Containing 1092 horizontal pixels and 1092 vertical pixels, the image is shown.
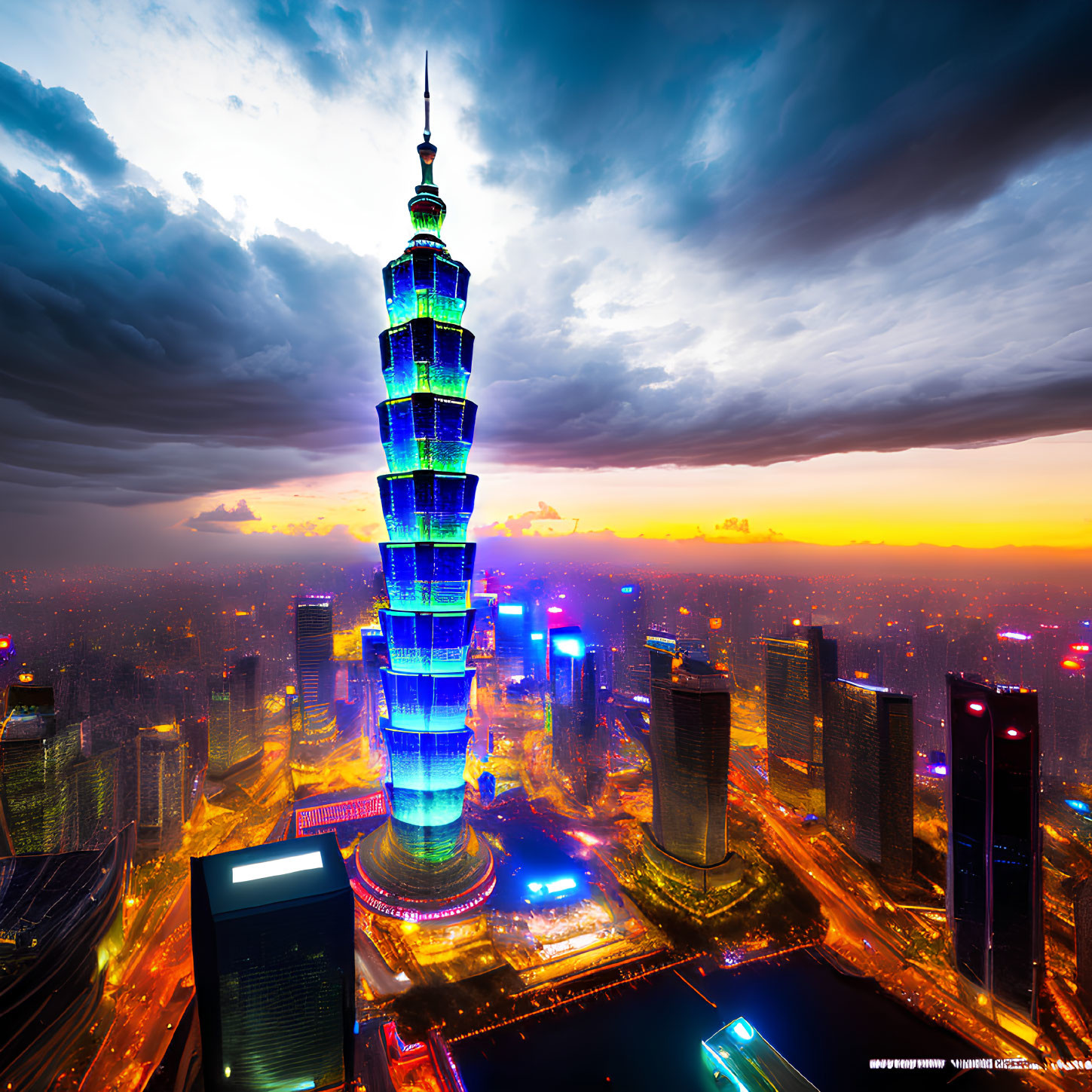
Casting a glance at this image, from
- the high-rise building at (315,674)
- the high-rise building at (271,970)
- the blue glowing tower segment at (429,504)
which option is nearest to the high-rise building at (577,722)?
the blue glowing tower segment at (429,504)

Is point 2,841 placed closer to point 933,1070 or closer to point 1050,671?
point 933,1070

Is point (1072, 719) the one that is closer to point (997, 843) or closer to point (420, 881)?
point (997, 843)

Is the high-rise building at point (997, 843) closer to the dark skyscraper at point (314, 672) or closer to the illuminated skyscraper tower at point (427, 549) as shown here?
the illuminated skyscraper tower at point (427, 549)

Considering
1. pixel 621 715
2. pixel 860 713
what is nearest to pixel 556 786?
pixel 621 715

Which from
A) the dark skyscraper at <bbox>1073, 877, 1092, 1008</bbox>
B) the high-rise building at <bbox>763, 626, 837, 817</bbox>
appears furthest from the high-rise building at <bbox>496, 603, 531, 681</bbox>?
the dark skyscraper at <bbox>1073, 877, 1092, 1008</bbox>

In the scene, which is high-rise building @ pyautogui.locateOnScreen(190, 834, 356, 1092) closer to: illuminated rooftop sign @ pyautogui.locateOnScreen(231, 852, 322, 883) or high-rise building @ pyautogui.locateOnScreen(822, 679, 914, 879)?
illuminated rooftop sign @ pyautogui.locateOnScreen(231, 852, 322, 883)
